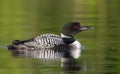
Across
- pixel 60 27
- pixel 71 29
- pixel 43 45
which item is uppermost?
pixel 60 27

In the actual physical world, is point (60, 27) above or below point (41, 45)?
above

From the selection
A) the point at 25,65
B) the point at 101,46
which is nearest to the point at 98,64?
the point at 25,65

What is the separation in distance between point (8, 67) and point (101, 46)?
14.2 feet

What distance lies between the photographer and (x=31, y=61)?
18.9 meters

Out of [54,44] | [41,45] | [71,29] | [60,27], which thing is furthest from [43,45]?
[60,27]

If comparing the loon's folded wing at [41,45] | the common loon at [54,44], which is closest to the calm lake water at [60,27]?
the common loon at [54,44]

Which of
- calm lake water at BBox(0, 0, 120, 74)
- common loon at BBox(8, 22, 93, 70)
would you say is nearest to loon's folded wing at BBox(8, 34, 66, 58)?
common loon at BBox(8, 22, 93, 70)

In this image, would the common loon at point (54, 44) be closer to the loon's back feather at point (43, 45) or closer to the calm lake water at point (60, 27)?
the loon's back feather at point (43, 45)

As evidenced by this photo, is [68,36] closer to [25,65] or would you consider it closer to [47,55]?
[47,55]

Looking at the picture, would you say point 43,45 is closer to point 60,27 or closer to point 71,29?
point 71,29

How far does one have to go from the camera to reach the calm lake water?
1784 centimetres

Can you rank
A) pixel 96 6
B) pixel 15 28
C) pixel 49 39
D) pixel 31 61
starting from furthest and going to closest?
pixel 96 6
pixel 15 28
pixel 49 39
pixel 31 61

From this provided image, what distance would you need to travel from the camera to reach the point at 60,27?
27641 millimetres

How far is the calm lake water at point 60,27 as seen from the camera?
1784 centimetres
